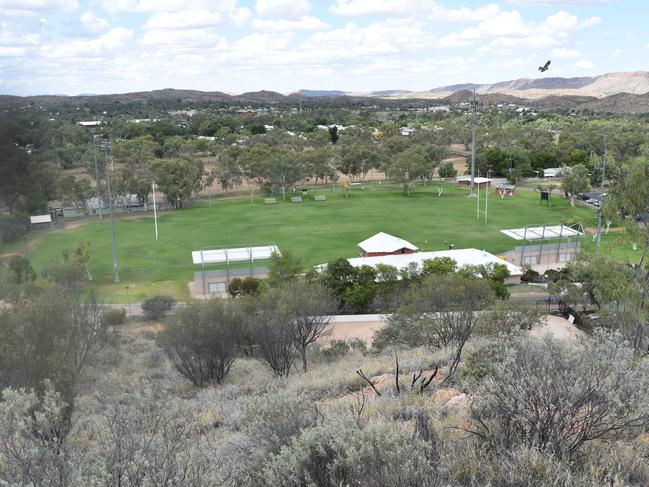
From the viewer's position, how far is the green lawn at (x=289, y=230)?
116 feet

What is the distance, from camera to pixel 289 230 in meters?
45.6

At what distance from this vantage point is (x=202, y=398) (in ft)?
39.9

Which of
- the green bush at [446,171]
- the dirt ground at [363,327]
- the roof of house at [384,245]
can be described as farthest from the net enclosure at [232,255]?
the green bush at [446,171]

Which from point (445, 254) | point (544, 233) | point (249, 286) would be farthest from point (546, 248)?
point (249, 286)

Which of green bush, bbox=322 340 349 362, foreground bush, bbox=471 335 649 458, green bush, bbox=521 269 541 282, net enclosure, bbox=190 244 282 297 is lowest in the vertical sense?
green bush, bbox=521 269 541 282

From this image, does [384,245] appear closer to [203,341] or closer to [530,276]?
[530,276]

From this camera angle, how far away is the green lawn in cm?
3528

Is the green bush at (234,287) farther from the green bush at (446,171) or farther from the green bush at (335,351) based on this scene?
the green bush at (446,171)

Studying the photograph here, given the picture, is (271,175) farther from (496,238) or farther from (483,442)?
(483,442)

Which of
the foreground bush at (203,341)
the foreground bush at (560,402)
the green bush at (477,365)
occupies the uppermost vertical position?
the foreground bush at (560,402)

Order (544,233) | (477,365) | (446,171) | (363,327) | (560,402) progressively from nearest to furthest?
(560,402) → (477,365) → (363,327) → (544,233) → (446,171)

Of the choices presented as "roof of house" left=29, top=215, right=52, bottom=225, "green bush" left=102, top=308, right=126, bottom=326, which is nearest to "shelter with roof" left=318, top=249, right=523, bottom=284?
"green bush" left=102, top=308, right=126, bottom=326

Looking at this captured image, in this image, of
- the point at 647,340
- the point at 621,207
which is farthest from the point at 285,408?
the point at 647,340

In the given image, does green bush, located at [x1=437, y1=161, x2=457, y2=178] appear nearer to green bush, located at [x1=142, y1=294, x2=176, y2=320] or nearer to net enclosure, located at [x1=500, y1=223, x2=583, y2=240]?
net enclosure, located at [x1=500, y1=223, x2=583, y2=240]
